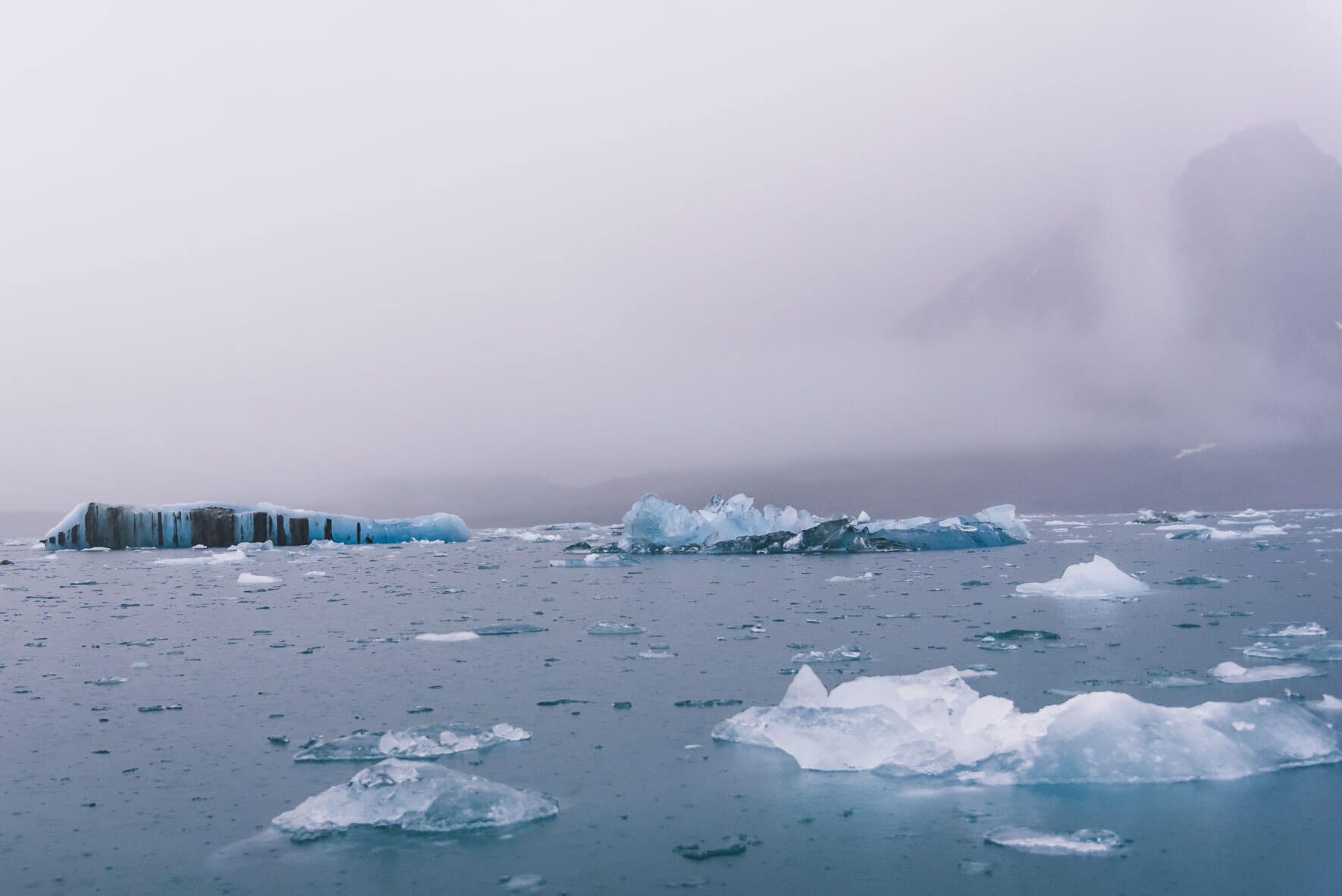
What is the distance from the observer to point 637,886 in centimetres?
215

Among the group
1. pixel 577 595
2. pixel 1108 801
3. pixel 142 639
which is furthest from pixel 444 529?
pixel 1108 801

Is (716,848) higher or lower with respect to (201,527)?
lower

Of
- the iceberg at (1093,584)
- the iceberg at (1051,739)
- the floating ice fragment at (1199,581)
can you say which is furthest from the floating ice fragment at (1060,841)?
the floating ice fragment at (1199,581)

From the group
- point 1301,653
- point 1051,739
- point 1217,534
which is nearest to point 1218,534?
point 1217,534

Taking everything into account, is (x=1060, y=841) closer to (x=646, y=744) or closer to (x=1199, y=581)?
(x=646, y=744)

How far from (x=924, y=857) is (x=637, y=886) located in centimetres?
75

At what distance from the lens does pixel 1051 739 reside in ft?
10.2

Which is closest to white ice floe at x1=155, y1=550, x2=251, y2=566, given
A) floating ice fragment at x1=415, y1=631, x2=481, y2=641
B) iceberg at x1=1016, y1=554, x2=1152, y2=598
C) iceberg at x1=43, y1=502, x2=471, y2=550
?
iceberg at x1=43, y1=502, x2=471, y2=550

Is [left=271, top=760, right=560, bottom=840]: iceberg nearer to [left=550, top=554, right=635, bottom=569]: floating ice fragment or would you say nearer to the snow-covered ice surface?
the snow-covered ice surface

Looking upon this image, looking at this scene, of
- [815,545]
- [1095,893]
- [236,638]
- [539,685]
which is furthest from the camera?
[815,545]

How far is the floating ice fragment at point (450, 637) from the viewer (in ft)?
21.5

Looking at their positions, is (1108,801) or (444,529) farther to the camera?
(444,529)

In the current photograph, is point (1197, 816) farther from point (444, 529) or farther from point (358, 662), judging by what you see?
point (444, 529)

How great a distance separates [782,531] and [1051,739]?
53.9 ft
